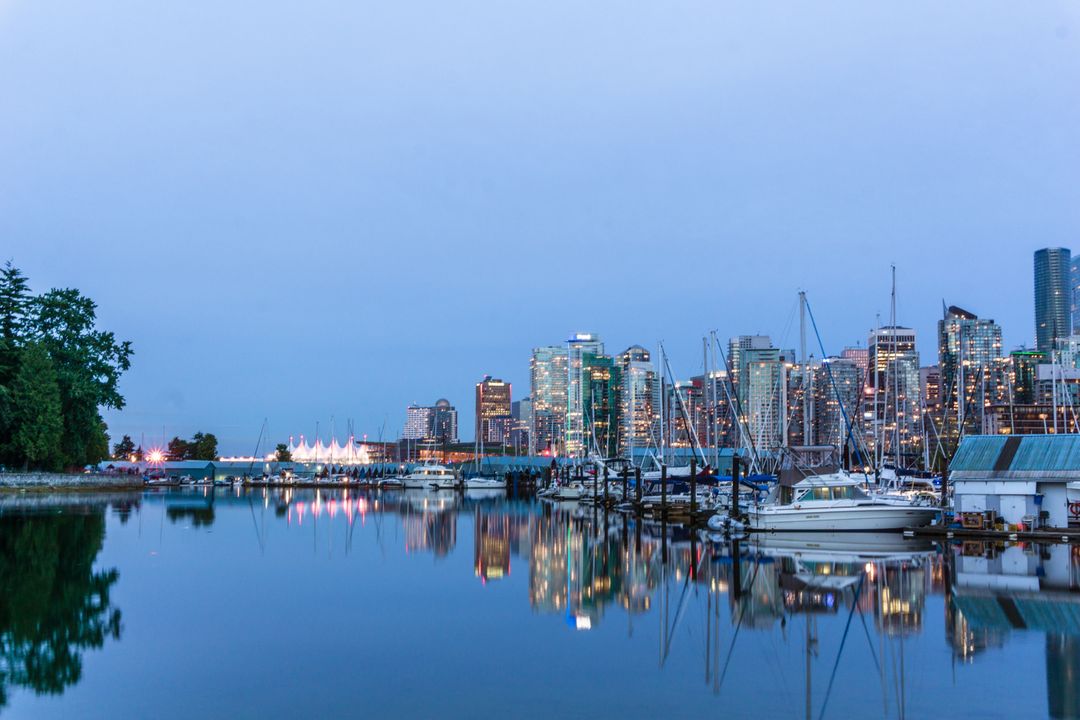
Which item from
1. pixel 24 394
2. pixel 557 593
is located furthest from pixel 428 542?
pixel 24 394

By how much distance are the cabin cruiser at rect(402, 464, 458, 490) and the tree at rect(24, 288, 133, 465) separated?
1766 inches

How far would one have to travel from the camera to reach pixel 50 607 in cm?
2592

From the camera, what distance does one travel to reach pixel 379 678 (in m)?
19.1

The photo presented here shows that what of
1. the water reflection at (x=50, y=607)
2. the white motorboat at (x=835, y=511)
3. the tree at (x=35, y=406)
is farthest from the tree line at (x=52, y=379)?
the white motorboat at (x=835, y=511)

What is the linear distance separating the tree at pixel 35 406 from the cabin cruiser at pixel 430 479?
56262 mm

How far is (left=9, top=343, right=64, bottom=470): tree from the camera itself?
268ft

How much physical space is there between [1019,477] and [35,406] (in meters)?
72.7

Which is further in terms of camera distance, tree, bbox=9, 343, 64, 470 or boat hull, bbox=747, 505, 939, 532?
tree, bbox=9, 343, 64, 470

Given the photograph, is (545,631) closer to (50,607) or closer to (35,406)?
(50,607)

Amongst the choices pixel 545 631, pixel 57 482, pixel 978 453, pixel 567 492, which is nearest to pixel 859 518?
pixel 978 453

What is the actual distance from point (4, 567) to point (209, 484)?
137 metres

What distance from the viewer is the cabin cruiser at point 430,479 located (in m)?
133

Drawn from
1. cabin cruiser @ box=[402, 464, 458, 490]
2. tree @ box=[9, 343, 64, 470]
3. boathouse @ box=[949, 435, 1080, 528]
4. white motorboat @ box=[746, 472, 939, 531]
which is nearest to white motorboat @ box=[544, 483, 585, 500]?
cabin cruiser @ box=[402, 464, 458, 490]

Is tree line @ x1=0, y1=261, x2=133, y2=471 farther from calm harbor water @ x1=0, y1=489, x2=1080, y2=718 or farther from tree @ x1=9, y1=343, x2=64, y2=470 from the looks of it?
calm harbor water @ x1=0, y1=489, x2=1080, y2=718
